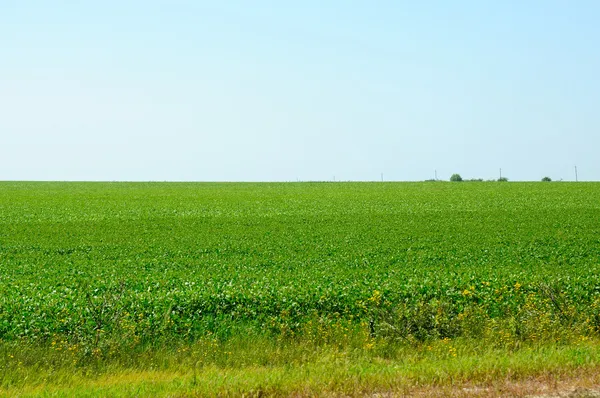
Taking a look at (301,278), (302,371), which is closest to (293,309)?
(301,278)

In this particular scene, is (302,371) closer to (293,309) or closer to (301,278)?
(293,309)

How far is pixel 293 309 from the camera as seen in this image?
46.8ft

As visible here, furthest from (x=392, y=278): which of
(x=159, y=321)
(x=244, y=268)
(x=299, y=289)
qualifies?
(x=159, y=321)

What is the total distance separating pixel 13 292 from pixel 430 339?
997cm

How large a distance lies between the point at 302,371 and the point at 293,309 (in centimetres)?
493

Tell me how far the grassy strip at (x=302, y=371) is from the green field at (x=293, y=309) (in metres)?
0.04

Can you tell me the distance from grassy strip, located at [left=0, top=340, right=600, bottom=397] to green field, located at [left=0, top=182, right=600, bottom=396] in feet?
0.12

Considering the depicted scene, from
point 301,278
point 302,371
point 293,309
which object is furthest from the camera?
point 301,278

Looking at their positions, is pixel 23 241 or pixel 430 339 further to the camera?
pixel 23 241

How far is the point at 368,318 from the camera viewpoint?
1364cm

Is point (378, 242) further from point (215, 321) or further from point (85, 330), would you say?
point (85, 330)

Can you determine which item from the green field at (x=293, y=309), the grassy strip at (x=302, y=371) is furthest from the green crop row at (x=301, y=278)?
the grassy strip at (x=302, y=371)

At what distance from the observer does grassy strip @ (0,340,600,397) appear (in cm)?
838

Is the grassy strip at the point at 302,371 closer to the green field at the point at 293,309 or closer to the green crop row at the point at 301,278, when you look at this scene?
the green field at the point at 293,309
